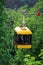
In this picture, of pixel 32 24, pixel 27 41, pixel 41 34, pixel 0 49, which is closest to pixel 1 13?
pixel 0 49

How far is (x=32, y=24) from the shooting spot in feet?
118

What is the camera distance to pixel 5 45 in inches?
1157

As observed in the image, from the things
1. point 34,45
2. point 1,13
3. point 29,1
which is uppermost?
point 29,1

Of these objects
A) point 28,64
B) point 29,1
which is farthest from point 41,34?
point 29,1

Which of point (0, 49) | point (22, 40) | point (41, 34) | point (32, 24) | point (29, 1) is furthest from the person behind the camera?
point (29, 1)

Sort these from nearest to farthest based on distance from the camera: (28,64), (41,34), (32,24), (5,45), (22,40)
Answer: (28,64) < (22,40) < (5,45) < (41,34) < (32,24)

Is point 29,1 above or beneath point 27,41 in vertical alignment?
above

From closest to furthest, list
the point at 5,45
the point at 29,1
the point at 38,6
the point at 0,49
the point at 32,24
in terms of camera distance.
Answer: the point at 0,49 < the point at 5,45 < the point at 32,24 < the point at 38,6 < the point at 29,1

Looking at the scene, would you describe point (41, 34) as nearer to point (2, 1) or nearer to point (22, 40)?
point (2, 1)

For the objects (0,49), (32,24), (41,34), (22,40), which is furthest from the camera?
(32,24)

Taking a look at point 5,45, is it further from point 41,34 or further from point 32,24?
point 32,24

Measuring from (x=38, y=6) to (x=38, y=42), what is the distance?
861cm

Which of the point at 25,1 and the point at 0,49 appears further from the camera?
the point at 25,1

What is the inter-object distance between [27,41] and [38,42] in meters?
14.3
